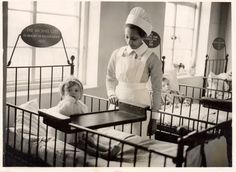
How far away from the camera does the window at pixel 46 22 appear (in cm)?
243

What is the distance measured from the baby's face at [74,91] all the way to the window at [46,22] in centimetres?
59

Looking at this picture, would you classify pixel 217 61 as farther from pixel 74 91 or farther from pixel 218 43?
pixel 74 91

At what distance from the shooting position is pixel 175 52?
12.7ft

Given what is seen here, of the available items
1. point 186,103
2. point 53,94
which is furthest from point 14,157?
point 186,103

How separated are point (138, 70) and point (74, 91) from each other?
1.35 feet

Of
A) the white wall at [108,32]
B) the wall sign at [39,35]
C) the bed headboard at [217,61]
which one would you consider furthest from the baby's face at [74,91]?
the bed headboard at [217,61]

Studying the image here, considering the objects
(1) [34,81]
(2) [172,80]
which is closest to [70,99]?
(1) [34,81]

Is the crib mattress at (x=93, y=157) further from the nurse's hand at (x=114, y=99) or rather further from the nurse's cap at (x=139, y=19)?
the nurse's cap at (x=139, y=19)

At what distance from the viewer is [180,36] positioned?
12.8ft

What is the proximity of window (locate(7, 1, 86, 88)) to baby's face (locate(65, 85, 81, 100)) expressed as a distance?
1.95 feet

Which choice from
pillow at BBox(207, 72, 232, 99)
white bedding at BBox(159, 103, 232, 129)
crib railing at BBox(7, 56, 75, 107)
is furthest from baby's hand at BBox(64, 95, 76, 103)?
pillow at BBox(207, 72, 232, 99)

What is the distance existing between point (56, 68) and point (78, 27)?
382 mm

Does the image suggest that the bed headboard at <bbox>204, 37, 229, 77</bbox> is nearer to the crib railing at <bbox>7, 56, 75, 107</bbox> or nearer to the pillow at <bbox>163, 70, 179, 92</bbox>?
the pillow at <bbox>163, 70, 179, 92</bbox>

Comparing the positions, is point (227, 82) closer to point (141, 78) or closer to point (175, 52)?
point (175, 52)
